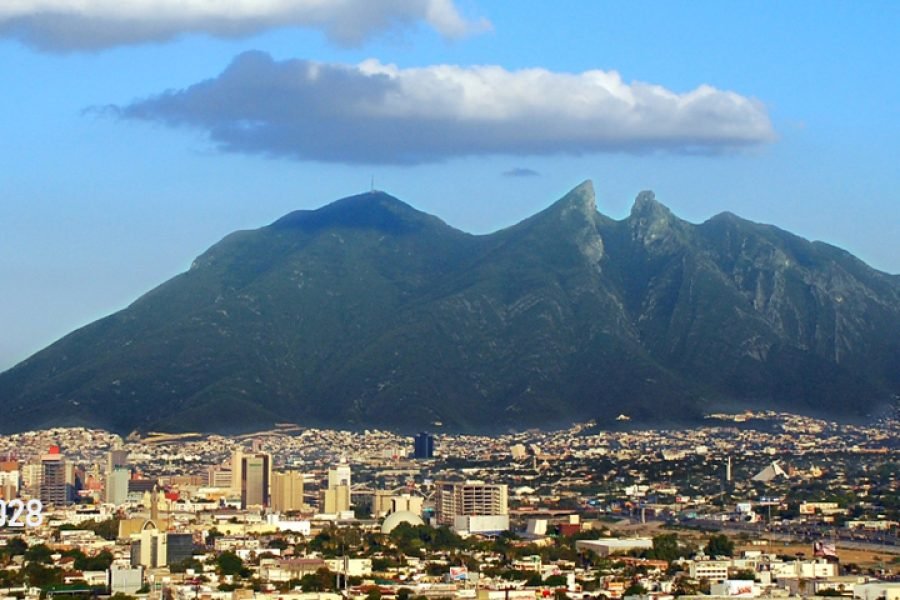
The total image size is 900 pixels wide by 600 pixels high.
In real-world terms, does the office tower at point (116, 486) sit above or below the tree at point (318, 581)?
above

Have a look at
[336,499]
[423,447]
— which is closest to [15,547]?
[336,499]

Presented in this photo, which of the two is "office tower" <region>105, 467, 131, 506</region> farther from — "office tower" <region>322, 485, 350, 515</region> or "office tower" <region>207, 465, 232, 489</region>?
"office tower" <region>322, 485, 350, 515</region>

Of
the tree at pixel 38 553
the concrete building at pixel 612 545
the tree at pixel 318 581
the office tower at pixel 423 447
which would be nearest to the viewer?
the tree at pixel 318 581

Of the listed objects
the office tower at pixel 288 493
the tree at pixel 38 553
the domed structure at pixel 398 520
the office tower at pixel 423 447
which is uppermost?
the office tower at pixel 423 447

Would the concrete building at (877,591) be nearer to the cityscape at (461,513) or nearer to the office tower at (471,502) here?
the cityscape at (461,513)

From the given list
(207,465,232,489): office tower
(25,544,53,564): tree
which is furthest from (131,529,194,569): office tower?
(207,465,232,489): office tower

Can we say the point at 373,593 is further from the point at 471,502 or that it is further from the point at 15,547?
the point at 471,502

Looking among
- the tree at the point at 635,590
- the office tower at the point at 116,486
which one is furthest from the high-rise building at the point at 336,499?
the tree at the point at 635,590
